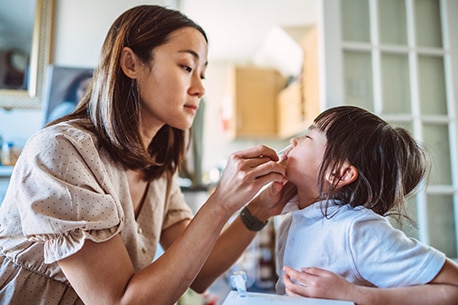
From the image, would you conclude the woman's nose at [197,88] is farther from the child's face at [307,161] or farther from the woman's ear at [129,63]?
the child's face at [307,161]

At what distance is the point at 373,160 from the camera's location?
74cm

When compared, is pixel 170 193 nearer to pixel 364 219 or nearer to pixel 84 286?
pixel 84 286

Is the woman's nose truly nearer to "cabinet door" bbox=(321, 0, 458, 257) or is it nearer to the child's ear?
the child's ear

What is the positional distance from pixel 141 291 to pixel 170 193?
0.45 meters

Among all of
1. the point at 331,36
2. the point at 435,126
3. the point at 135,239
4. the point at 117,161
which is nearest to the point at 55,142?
the point at 117,161

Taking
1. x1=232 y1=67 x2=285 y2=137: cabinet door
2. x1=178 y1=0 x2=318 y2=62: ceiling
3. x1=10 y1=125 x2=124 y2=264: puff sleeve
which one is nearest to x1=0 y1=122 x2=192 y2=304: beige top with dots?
x1=10 y1=125 x2=124 y2=264: puff sleeve

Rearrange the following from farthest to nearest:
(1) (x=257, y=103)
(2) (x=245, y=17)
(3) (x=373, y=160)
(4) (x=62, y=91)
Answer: (1) (x=257, y=103), (2) (x=245, y=17), (4) (x=62, y=91), (3) (x=373, y=160)

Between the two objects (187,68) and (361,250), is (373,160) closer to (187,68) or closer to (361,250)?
(361,250)

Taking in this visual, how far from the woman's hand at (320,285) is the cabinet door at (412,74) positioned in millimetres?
1303

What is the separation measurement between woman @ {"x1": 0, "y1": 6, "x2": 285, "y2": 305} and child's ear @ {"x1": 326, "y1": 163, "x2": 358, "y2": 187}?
118mm

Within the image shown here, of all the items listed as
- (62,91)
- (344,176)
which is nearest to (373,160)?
(344,176)

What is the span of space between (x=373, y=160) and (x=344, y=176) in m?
0.07

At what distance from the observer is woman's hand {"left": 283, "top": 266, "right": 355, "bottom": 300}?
0.58m

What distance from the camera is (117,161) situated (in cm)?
78
